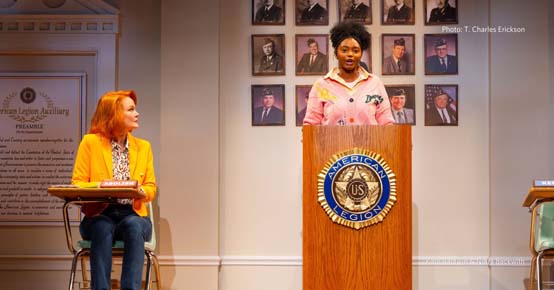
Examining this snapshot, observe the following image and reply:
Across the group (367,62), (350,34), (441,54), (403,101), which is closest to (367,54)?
(367,62)

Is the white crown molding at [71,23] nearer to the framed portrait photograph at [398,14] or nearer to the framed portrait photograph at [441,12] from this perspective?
the framed portrait photograph at [398,14]

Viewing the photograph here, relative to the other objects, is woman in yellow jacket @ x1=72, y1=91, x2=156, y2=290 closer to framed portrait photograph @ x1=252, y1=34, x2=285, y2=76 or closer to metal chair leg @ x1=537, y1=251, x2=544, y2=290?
framed portrait photograph @ x1=252, y1=34, x2=285, y2=76

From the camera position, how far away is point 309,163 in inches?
182

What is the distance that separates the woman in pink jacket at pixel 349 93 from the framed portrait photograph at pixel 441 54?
0.94m

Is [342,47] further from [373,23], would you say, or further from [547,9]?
[547,9]

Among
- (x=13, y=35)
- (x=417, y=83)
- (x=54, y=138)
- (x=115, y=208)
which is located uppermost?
(x=13, y=35)

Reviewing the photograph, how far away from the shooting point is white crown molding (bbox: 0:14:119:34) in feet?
19.9

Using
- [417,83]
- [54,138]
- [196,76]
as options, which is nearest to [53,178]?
[54,138]

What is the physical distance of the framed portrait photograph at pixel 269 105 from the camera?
5.97 metres

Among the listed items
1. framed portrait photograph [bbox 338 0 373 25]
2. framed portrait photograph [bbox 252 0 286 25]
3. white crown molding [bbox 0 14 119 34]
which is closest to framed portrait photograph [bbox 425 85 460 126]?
framed portrait photograph [bbox 338 0 373 25]

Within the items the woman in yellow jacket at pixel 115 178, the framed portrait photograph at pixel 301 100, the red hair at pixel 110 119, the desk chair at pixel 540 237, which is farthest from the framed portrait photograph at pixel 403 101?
the red hair at pixel 110 119

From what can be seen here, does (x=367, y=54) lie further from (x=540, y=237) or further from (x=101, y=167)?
(x=101, y=167)

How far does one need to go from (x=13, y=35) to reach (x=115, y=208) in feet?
6.99

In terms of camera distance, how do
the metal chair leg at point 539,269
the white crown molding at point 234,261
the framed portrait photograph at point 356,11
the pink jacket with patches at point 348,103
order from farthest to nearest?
the framed portrait photograph at point 356,11, the white crown molding at point 234,261, the pink jacket with patches at point 348,103, the metal chair leg at point 539,269
